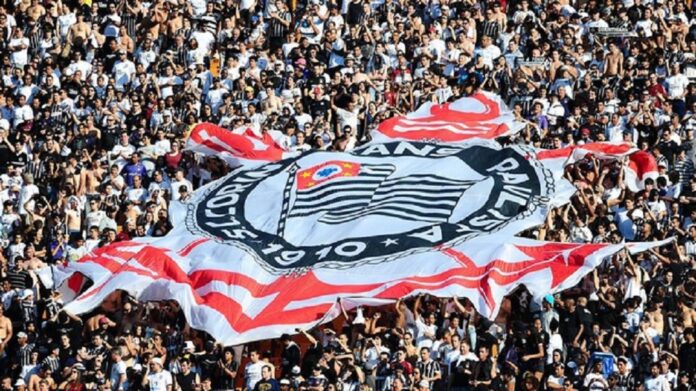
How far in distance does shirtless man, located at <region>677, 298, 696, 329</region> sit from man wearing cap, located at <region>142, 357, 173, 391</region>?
6.47m

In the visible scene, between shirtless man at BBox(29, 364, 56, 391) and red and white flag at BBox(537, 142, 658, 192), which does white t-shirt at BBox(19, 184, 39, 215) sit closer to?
shirtless man at BBox(29, 364, 56, 391)

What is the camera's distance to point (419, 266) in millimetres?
29375

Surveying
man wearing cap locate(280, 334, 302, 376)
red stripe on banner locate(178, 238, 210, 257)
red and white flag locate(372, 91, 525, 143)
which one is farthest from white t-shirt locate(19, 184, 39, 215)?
man wearing cap locate(280, 334, 302, 376)

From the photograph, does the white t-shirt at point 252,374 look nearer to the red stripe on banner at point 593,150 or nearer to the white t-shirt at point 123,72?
the red stripe on banner at point 593,150

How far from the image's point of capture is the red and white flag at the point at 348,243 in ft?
95.2

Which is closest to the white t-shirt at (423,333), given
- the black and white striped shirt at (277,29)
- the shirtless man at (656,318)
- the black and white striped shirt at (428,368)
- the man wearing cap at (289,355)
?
the black and white striped shirt at (428,368)

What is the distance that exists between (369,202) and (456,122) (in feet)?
9.73

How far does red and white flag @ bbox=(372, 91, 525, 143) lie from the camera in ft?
109

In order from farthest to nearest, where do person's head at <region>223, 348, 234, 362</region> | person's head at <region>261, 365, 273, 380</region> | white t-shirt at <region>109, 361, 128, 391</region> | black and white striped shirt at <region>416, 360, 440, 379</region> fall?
white t-shirt at <region>109, 361, 128, 391</region>
person's head at <region>223, 348, 234, 362</region>
person's head at <region>261, 365, 273, 380</region>
black and white striped shirt at <region>416, 360, 440, 379</region>

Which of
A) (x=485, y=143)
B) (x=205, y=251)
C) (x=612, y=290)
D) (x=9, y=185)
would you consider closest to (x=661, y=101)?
(x=485, y=143)

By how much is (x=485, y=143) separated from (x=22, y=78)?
8.65m

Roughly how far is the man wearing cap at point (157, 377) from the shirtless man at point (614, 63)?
32.7 ft

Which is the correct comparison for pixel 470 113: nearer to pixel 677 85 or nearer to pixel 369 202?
pixel 677 85

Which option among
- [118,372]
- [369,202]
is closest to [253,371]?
[118,372]
